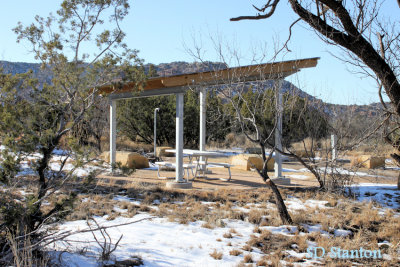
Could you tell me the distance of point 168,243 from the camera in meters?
4.95

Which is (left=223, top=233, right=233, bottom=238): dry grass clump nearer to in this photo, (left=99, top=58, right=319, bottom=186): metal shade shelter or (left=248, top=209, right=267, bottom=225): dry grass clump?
(left=248, top=209, right=267, bottom=225): dry grass clump

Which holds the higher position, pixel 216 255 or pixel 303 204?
pixel 303 204

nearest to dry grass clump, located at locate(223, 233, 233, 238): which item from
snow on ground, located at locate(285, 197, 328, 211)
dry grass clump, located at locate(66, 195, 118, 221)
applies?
snow on ground, located at locate(285, 197, 328, 211)

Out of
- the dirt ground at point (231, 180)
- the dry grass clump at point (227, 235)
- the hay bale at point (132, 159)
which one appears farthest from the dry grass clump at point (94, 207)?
the hay bale at point (132, 159)

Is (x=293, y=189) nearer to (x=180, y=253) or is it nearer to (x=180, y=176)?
(x=180, y=176)

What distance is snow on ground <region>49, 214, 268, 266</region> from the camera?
434 centimetres

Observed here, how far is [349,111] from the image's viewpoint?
867 centimetres

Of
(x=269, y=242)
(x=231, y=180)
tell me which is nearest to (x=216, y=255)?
(x=269, y=242)

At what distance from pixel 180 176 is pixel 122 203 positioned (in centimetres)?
223

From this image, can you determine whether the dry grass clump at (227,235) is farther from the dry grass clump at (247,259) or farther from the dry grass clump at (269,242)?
the dry grass clump at (247,259)

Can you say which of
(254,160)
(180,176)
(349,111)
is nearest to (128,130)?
(254,160)

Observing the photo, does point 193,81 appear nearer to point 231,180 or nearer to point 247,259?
point 231,180

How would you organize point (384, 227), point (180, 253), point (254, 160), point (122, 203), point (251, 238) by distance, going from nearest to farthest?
point (180, 253) → point (251, 238) → point (384, 227) → point (122, 203) → point (254, 160)

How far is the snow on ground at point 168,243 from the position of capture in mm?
4336
